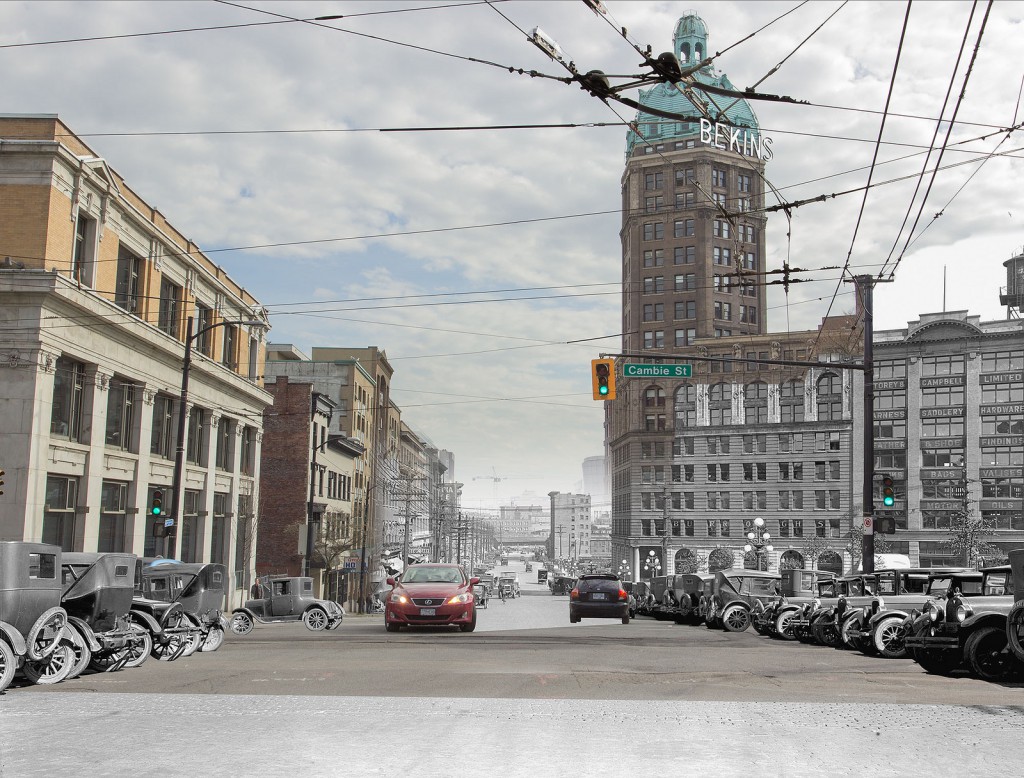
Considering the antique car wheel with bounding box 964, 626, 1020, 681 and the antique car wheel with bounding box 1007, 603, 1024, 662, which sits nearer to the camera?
the antique car wheel with bounding box 1007, 603, 1024, 662

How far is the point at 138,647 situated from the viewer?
15828mm

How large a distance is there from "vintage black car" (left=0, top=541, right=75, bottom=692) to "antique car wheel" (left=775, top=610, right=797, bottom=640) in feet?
52.0

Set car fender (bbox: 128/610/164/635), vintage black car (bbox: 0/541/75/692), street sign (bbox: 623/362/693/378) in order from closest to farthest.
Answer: vintage black car (bbox: 0/541/75/692), car fender (bbox: 128/610/164/635), street sign (bbox: 623/362/693/378)

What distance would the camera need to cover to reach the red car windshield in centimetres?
2436

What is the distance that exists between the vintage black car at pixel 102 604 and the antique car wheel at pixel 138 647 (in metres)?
0.02

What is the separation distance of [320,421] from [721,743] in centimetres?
5767

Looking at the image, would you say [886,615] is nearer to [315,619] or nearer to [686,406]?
[315,619]

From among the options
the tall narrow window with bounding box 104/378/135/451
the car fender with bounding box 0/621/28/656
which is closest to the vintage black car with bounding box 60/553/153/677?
the car fender with bounding box 0/621/28/656

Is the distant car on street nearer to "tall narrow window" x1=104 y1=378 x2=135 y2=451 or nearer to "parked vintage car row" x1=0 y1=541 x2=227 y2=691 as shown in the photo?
"parked vintage car row" x1=0 y1=541 x2=227 y2=691

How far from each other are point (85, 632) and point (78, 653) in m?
0.29

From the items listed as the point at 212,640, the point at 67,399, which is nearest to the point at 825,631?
the point at 212,640

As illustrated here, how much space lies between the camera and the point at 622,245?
139 meters

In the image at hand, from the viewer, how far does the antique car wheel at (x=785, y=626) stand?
922 inches

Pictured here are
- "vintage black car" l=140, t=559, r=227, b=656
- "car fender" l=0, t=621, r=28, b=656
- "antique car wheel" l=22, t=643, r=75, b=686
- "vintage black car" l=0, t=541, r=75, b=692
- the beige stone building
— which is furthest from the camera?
the beige stone building
